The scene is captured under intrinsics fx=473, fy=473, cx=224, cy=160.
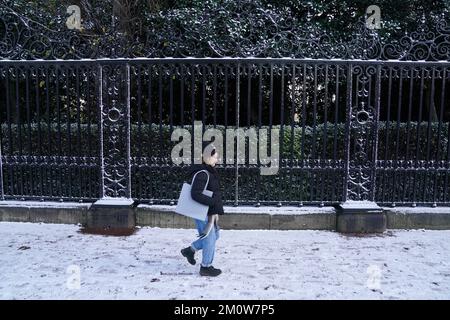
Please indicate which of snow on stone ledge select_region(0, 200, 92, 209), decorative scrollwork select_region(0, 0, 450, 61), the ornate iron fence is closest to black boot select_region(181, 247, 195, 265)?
the ornate iron fence

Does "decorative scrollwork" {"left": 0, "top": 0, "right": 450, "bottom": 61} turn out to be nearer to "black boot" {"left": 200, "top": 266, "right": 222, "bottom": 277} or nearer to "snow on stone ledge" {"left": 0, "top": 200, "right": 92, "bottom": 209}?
"snow on stone ledge" {"left": 0, "top": 200, "right": 92, "bottom": 209}

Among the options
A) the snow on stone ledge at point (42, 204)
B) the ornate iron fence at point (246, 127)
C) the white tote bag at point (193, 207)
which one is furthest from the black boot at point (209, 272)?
the snow on stone ledge at point (42, 204)

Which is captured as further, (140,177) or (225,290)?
(140,177)

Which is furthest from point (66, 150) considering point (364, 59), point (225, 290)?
point (364, 59)

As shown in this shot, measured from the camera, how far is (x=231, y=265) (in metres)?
5.76

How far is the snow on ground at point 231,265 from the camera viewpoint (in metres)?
4.96

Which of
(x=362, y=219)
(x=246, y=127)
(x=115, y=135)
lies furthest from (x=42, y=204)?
(x=362, y=219)

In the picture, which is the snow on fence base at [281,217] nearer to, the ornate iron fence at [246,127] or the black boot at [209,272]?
the ornate iron fence at [246,127]

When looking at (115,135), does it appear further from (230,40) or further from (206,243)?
(206,243)

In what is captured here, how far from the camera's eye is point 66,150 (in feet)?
26.6

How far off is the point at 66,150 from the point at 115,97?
1.51 meters

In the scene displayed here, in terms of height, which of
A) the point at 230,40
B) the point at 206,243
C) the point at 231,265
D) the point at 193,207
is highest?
the point at 230,40

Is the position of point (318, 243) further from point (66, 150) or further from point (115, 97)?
point (66, 150)

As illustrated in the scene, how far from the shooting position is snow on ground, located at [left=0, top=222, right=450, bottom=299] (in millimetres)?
4957
